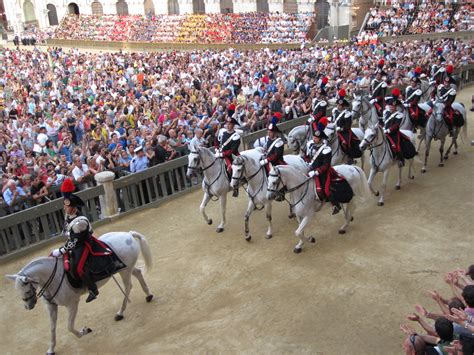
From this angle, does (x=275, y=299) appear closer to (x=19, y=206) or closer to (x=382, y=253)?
(x=382, y=253)

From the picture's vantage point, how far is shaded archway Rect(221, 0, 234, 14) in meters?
53.2

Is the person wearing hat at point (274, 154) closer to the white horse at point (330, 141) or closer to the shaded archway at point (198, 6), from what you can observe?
the white horse at point (330, 141)

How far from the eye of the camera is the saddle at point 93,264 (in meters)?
7.72

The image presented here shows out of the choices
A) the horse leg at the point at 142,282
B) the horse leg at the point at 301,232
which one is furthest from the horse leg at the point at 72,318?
the horse leg at the point at 301,232

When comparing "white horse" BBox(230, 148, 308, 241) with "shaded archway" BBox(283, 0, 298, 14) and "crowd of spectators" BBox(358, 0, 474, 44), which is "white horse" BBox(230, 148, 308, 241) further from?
"shaded archway" BBox(283, 0, 298, 14)

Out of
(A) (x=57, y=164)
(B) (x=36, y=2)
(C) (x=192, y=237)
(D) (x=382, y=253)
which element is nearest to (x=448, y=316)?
(D) (x=382, y=253)

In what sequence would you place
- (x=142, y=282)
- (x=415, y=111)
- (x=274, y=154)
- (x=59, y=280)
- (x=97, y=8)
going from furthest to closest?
(x=97, y=8)
(x=415, y=111)
(x=274, y=154)
(x=142, y=282)
(x=59, y=280)

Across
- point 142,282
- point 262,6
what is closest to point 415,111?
point 142,282

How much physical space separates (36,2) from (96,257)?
2559 inches

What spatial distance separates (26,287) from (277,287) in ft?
14.4

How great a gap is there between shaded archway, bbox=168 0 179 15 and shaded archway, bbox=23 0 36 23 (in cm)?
2218

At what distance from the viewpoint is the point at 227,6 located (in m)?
53.5

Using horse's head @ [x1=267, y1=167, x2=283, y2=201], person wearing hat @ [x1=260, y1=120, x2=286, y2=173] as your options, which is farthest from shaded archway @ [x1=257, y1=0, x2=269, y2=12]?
horse's head @ [x1=267, y1=167, x2=283, y2=201]

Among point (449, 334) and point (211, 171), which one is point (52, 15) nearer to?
point (211, 171)
